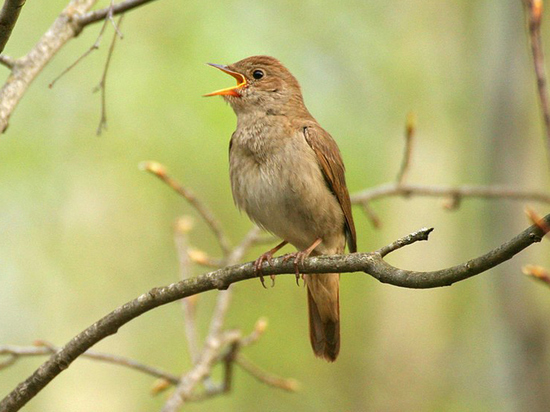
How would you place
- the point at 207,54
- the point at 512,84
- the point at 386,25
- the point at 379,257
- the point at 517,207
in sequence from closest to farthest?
1. the point at 379,257
2. the point at 517,207
3. the point at 512,84
4. the point at 207,54
5. the point at 386,25

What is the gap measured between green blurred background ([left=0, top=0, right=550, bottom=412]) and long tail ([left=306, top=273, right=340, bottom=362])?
393cm

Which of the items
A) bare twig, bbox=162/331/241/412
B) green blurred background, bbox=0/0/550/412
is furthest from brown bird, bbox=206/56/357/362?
green blurred background, bbox=0/0/550/412

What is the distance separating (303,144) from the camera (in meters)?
5.15

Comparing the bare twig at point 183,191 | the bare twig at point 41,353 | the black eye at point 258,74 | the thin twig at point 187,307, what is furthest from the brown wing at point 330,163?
the bare twig at point 41,353

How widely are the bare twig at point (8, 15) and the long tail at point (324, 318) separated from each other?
120 inches

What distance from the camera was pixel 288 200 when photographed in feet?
16.3

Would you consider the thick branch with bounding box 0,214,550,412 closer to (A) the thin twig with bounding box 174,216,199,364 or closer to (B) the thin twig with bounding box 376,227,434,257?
(B) the thin twig with bounding box 376,227,434,257

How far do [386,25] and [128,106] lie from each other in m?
4.23

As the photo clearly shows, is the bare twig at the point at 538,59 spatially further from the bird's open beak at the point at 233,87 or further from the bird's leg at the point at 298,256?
the bird's open beak at the point at 233,87

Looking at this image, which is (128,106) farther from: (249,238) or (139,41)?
(249,238)

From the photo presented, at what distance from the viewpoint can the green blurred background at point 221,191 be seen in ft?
32.9

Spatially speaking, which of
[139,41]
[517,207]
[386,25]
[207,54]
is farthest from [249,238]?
[386,25]

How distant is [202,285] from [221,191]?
7.65 metres

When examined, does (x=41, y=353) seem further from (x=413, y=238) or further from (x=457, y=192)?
(x=457, y=192)
